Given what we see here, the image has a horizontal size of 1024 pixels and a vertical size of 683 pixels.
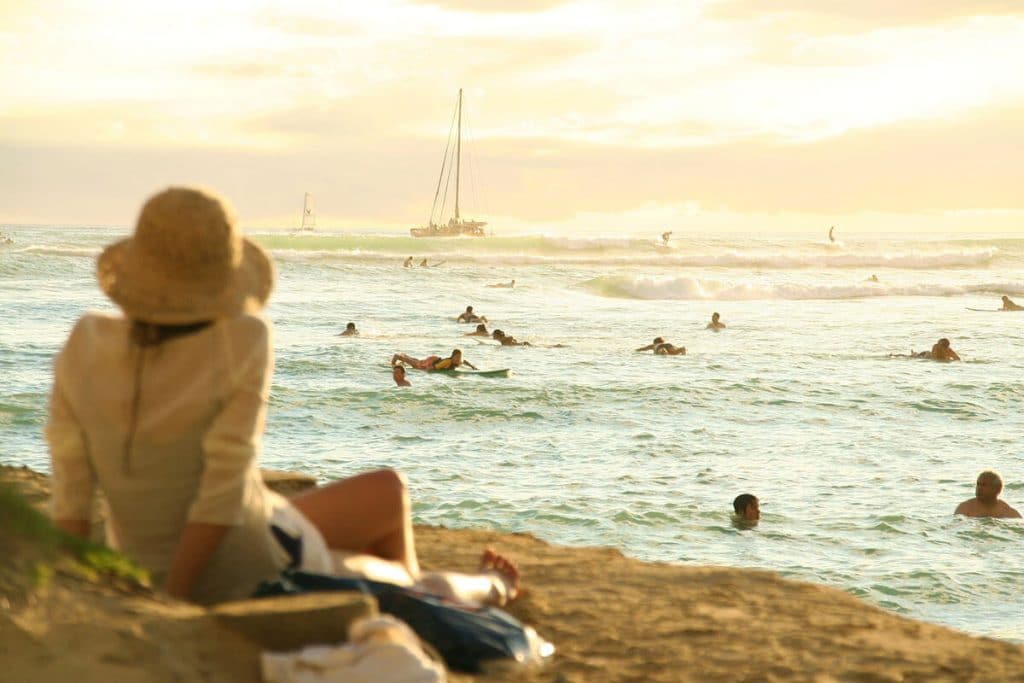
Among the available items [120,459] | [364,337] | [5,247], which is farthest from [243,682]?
[5,247]

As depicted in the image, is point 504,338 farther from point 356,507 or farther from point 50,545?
point 50,545

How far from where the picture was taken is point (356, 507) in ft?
13.6

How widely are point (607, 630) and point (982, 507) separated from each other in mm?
7240

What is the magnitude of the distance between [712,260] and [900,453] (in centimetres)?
4941

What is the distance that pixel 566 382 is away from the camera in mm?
21875

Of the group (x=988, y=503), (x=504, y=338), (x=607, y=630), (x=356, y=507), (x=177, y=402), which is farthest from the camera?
(x=504, y=338)

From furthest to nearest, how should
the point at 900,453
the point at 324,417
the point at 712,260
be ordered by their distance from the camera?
the point at 712,260 → the point at 324,417 → the point at 900,453

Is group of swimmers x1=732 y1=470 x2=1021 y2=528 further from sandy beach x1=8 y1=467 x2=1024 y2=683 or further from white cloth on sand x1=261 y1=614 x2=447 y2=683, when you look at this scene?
white cloth on sand x1=261 y1=614 x2=447 y2=683

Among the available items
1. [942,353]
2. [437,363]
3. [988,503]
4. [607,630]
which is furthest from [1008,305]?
[607,630]

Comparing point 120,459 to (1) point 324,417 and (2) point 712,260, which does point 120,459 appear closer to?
(1) point 324,417

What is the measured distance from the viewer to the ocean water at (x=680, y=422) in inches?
408

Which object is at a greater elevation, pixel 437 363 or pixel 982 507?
pixel 982 507

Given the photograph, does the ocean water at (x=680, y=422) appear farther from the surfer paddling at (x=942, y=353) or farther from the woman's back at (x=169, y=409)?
the woman's back at (x=169, y=409)

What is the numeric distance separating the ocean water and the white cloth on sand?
18.5ft
